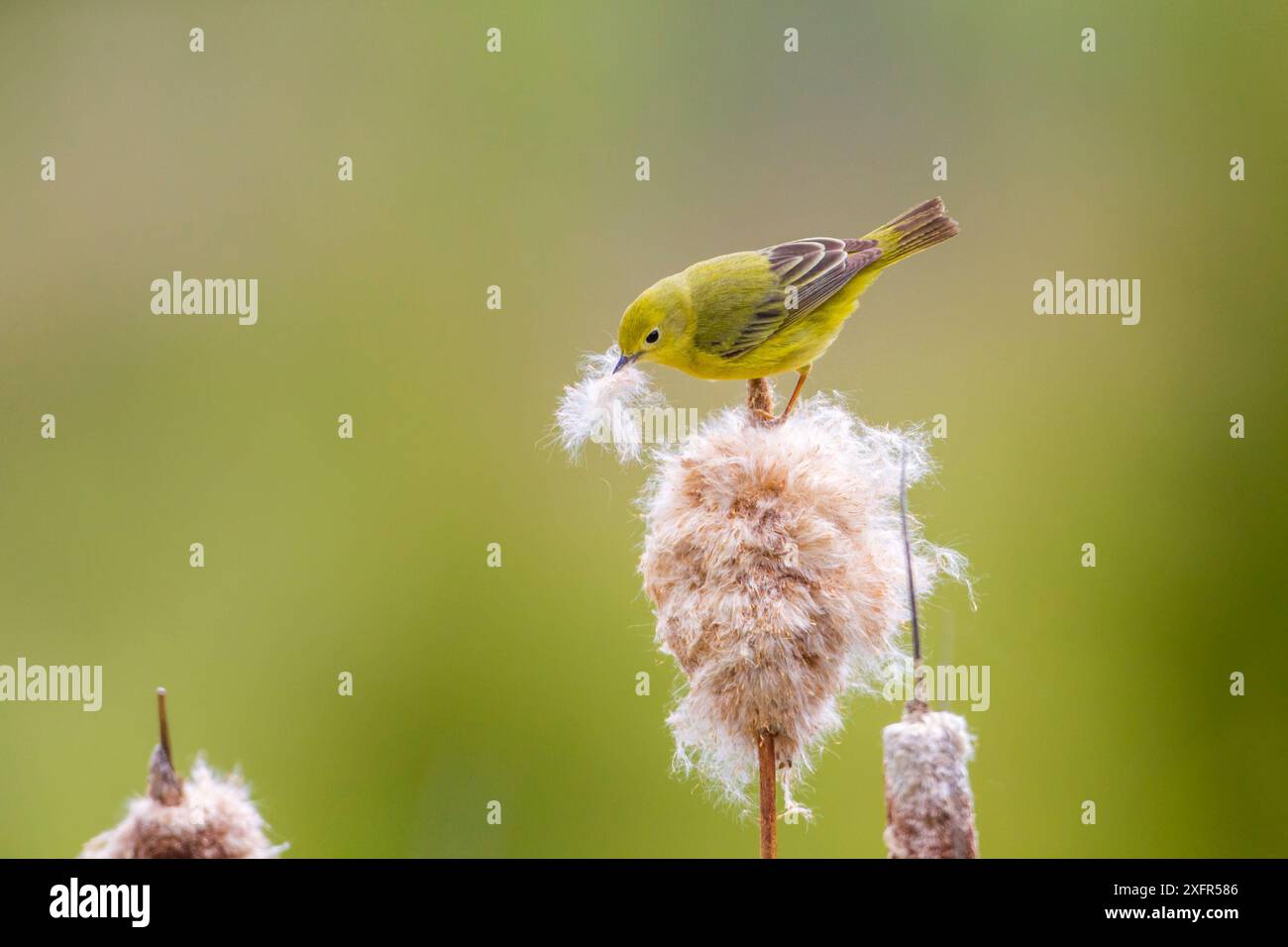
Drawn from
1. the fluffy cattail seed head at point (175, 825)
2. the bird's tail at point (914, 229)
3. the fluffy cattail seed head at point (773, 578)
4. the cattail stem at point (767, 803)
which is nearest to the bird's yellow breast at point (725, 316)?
the bird's tail at point (914, 229)

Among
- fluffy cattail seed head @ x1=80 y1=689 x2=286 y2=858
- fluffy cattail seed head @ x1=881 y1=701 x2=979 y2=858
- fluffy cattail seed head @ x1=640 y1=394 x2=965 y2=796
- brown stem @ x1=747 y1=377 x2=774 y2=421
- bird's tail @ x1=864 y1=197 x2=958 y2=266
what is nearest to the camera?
fluffy cattail seed head @ x1=881 y1=701 x2=979 y2=858

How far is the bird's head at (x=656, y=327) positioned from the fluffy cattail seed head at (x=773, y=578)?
0.42 metres

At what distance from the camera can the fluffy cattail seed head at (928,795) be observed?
1956 millimetres

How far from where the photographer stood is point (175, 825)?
2082 mm

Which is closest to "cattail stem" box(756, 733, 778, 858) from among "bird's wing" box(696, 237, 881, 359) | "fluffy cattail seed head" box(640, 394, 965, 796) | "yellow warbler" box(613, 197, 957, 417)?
"fluffy cattail seed head" box(640, 394, 965, 796)

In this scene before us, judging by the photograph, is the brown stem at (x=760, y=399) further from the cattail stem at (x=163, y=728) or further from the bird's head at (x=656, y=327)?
the cattail stem at (x=163, y=728)

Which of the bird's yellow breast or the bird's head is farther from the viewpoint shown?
the bird's yellow breast

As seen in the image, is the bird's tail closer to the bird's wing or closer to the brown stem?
the bird's wing

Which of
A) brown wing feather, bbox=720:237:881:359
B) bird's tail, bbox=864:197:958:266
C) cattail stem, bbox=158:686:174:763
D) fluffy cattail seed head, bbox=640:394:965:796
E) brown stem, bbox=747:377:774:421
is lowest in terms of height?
cattail stem, bbox=158:686:174:763

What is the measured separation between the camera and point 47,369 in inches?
240

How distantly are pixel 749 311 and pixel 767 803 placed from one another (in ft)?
5.00

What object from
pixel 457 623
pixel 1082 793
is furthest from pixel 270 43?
pixel 1082 793

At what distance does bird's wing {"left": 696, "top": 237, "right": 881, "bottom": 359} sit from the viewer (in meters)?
3.02

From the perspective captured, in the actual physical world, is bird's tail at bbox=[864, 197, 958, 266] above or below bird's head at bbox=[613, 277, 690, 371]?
above
